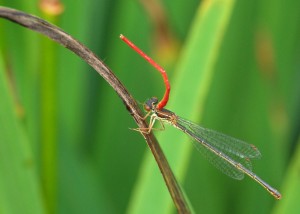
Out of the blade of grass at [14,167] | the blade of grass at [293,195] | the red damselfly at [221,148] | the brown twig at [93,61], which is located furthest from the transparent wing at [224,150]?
the brown twig at [93,61]

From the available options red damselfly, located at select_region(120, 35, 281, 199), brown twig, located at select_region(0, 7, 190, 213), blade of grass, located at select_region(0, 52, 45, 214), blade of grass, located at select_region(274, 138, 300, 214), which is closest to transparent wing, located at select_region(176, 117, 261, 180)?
red damselfly, located at select_region(120, 35, 281, 199)

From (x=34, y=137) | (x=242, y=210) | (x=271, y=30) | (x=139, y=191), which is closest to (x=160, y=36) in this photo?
(x=271, y=30)

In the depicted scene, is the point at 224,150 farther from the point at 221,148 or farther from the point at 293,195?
the point at 293,195

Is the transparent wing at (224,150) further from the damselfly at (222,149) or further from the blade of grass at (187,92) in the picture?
the blade of grass at (187,92)

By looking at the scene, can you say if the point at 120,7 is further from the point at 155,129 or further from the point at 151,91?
the point at 155,129

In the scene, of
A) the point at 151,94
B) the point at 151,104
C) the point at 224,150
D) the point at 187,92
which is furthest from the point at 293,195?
the point at 151,94
